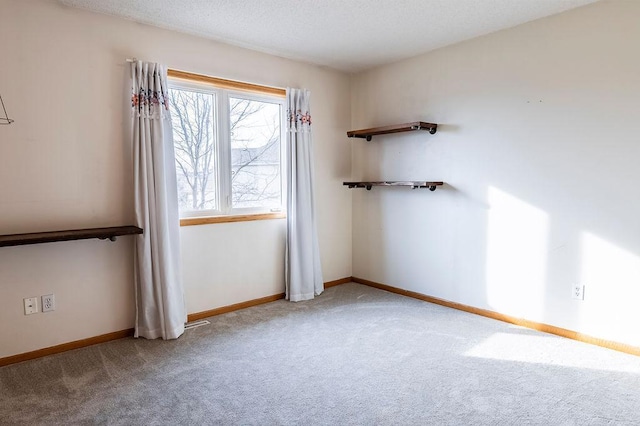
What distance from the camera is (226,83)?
359cm

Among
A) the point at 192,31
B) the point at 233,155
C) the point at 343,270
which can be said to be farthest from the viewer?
the point at 343,270

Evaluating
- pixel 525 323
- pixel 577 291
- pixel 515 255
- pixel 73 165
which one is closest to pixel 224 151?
pixel 73 165

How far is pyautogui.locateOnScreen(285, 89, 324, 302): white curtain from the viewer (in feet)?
13.0

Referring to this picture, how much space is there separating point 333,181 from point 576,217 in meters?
2.36

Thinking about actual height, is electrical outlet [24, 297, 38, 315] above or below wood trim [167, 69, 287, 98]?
below

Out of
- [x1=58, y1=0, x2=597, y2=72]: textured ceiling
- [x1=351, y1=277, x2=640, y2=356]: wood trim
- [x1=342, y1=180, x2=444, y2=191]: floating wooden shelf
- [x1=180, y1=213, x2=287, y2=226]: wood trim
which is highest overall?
[x1=58, y1=0, x2=597, y2=72]: textured ceiling

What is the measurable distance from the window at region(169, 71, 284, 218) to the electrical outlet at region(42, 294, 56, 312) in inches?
43.4

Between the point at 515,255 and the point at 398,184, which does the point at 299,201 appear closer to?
the point at 398,184

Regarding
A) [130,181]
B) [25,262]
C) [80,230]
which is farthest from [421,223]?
[25,262]

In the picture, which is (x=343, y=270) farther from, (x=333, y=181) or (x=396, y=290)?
(x=333, y=181)

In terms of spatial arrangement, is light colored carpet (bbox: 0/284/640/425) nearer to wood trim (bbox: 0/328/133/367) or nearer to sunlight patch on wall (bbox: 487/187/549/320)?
wood trim (bbox: 0/328/133/367)

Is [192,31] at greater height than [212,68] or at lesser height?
greater

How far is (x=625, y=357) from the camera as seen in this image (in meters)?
2.72

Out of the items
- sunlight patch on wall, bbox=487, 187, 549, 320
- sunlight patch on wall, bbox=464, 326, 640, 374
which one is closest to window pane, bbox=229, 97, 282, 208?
sunlight patch on wall, bbox=487, 187, 549, 320
